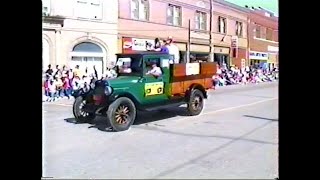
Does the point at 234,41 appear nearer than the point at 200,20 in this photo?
No

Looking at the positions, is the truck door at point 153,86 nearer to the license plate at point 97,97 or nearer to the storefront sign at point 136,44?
the storefront sign at point 136,44

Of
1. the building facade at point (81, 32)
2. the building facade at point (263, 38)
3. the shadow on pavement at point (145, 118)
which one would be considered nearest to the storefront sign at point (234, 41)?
the building facade at point (263, 38)

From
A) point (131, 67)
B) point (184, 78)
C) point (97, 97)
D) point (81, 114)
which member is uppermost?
point (131, 67)

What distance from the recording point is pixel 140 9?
11.5 ft

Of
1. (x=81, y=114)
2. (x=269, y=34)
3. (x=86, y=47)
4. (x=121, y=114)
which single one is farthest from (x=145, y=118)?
Answer: (x=269, y=34)

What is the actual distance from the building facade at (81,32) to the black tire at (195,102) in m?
2.21

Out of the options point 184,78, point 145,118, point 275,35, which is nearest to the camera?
point 275,35

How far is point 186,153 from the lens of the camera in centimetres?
342

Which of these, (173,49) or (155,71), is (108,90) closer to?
(155,71)

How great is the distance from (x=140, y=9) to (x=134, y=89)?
2.08 meters

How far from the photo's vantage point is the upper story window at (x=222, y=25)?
11.0 feet
